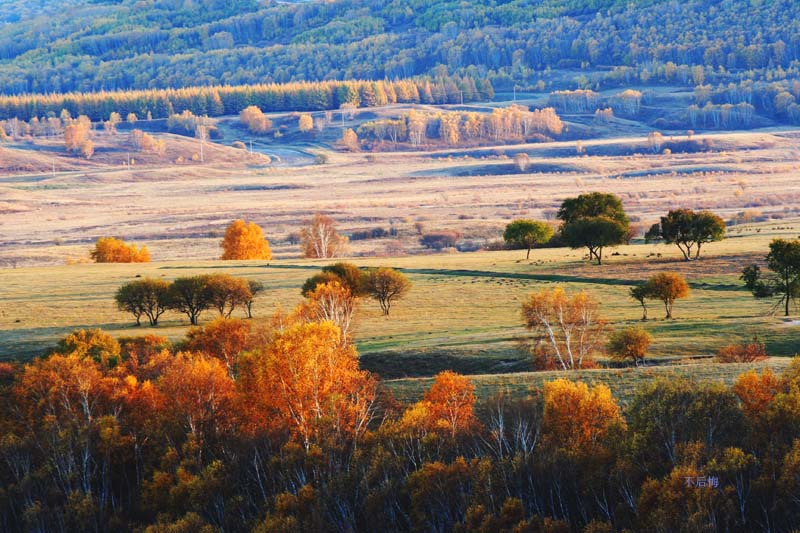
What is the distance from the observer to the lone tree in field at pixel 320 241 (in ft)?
385

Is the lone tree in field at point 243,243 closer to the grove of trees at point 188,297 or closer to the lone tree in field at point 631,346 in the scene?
the grove of trees at point 188,297

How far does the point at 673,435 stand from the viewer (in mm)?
35469

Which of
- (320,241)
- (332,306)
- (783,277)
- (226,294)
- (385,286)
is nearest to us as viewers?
(332,306)

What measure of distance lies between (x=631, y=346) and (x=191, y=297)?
33.5 metres

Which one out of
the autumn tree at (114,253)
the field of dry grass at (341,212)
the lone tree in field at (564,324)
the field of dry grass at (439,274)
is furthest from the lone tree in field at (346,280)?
the field of dry grass at (341,212)

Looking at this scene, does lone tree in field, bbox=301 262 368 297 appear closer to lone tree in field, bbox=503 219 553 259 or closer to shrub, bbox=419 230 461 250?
lone tree in field, bbox=503 219 553 259

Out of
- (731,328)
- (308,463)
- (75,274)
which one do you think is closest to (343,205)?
(75,274)

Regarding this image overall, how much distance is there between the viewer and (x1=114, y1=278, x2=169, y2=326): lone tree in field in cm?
7200

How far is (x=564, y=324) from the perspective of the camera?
5547 cm

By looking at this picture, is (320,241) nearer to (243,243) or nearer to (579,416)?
(243,243)

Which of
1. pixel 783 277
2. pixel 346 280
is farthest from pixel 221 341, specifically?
pixel 783 277

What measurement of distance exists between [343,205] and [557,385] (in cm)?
13986

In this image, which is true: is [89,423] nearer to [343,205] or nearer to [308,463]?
[308,463]

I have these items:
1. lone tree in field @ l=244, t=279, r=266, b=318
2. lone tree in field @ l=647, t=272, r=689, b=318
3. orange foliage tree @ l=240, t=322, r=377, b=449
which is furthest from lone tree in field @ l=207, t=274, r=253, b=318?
lone tree in field @ l=647, t=272, r=689, b=318
